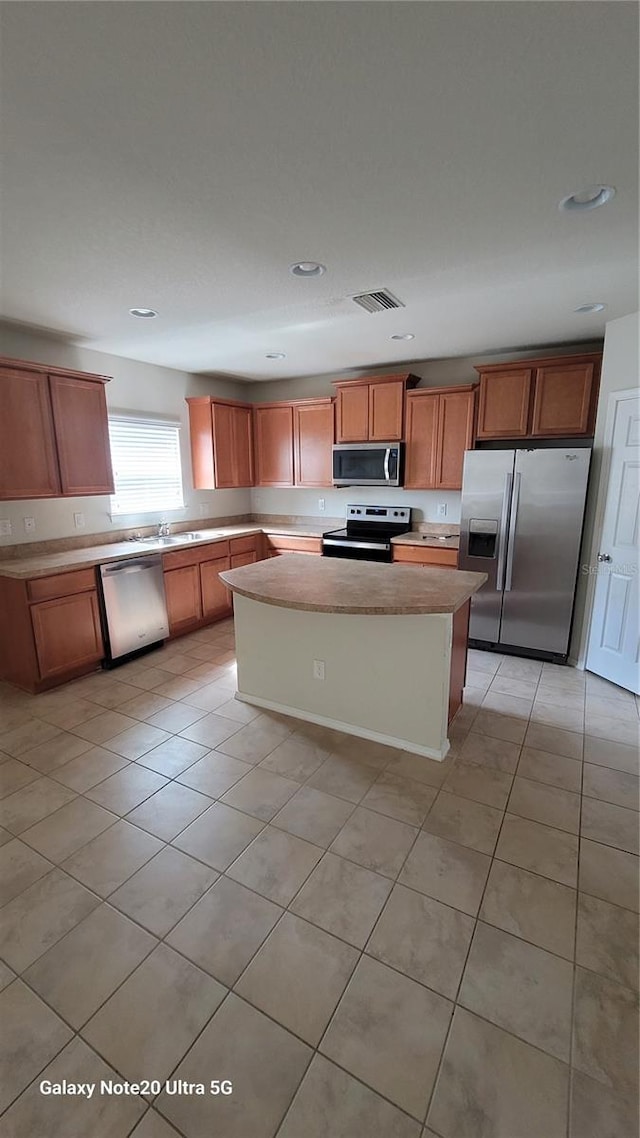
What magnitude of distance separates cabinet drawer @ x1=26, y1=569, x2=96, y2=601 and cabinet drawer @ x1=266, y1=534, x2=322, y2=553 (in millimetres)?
2247

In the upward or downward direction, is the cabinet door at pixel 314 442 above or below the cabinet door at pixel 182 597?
above

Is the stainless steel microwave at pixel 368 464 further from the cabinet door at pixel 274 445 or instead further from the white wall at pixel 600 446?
the white wall at pixel 600 446

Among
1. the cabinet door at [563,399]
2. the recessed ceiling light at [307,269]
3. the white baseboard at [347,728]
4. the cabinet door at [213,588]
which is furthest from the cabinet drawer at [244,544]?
the cabinet door at [563,399]

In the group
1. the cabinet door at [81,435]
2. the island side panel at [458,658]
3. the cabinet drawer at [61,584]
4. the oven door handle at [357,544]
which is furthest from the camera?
the oven door handle at [357,544]

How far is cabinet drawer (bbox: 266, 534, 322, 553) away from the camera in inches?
204

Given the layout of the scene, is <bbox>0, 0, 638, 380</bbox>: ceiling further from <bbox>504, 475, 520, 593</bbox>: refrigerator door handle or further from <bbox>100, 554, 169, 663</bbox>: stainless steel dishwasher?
<bbox>100, 554, 169, 663</bbox>: stainless steel dishwasher

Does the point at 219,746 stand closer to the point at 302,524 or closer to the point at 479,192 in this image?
the point at 479,192

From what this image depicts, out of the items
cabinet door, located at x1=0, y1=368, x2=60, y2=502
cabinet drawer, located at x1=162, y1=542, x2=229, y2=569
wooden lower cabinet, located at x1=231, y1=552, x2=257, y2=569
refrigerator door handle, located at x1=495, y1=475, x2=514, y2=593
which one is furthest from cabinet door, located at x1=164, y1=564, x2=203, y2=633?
refrigerator door handle, located at x1=495, y1=475, x2=514, y2=593

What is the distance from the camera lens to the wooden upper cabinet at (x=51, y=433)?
10.6 feet

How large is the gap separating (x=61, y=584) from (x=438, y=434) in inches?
137

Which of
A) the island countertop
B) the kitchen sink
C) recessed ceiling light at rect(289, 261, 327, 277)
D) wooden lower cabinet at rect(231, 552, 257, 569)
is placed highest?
recessed ceiling light at rect(289, 261, 327, 277)

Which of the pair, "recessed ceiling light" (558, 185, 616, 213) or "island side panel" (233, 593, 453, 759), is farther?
"island side panel" (233, 593, 453, 759)

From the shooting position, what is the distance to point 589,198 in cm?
177

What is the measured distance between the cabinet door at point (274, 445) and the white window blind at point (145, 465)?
1.01 m
